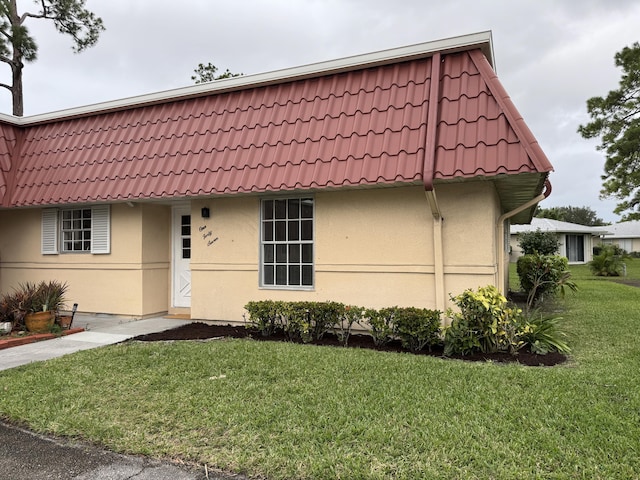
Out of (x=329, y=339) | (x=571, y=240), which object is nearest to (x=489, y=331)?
(x=329, y=339)

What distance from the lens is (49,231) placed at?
10.1 metres

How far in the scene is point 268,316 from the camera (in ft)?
23.3

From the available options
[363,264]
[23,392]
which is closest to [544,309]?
[363,264]

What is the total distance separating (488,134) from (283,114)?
355cm

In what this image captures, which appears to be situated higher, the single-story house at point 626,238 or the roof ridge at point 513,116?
the roof ridge at point 513,116

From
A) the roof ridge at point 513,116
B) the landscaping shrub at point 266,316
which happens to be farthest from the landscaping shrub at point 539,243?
the landscaping shrub at point 266,316

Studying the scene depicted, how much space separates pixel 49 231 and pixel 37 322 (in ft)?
9.70

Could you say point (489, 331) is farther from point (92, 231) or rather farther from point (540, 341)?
point (92, 231)

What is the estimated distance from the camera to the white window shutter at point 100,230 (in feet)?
31.0

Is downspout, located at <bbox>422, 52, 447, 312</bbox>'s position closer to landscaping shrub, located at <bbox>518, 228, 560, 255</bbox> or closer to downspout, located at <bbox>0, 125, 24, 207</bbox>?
downspout, located at <bbox>0, 125, 24, 207</bbox>

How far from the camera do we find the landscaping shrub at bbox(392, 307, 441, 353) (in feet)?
20.2

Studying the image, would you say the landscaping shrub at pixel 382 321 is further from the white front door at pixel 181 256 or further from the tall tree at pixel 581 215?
the tall tree at pixel 581 215

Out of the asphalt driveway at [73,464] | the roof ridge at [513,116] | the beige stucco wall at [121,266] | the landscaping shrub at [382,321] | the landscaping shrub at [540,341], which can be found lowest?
the asphalt driveway at [73,464]

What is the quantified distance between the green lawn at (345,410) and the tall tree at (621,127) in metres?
20.6
